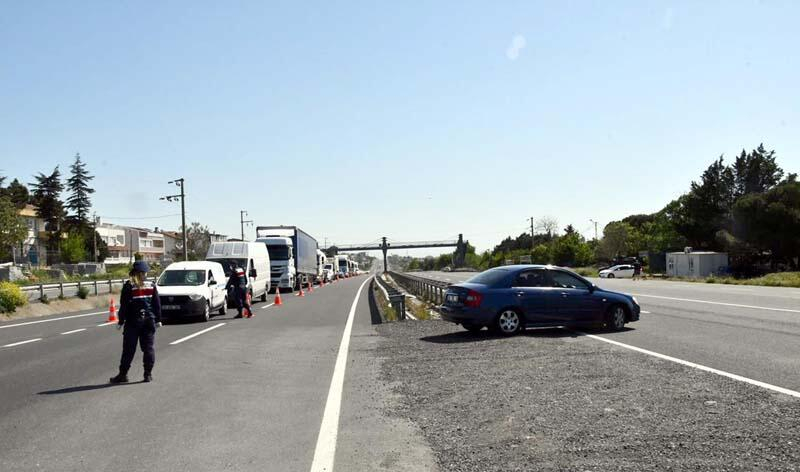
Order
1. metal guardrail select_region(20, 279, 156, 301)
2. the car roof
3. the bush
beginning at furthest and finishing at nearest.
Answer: metal guardrail select_region(20, 279, 156, 301)
the bush
the car roof

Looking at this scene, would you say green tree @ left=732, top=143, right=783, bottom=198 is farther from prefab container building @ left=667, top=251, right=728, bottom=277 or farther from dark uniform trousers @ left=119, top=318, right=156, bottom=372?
Result: dark uniform trousers @ left=119, top=318, right=156, bottom=372

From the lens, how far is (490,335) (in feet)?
48.4

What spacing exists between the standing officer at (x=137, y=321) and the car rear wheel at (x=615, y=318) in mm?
9451

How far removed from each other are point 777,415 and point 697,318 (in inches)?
466

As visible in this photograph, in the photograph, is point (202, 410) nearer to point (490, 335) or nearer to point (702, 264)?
point (490, 335)

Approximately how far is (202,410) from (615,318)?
10.0 m

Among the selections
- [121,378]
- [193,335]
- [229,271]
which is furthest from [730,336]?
[229,271]

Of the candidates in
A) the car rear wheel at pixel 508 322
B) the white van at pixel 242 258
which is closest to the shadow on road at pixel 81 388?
the car rear wheel at pixel 508 322

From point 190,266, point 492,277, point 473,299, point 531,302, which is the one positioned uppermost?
point 190,266

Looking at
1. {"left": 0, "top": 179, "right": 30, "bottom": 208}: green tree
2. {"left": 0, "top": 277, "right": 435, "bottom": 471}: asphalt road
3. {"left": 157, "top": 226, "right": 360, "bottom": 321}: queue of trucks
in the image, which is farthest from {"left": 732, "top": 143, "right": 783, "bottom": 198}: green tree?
{"left": 0, "top": 179, "right": 30, "bottom": 208}: green tree

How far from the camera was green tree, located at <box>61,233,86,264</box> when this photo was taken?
92.4 meters

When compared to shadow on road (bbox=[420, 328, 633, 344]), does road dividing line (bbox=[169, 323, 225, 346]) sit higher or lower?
lower

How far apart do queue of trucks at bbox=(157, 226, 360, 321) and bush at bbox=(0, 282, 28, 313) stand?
699 cm

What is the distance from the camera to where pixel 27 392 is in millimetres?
9398
